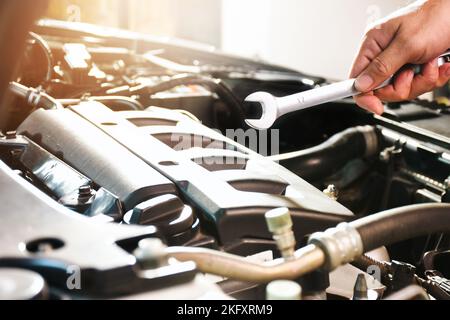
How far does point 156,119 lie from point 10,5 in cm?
56

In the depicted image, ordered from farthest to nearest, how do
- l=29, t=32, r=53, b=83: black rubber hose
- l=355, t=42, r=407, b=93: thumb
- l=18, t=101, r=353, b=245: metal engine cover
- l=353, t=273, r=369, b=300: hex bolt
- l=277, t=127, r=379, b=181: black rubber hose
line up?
l=29, t=32, r=53, b=83: black rubber hose → l=277, t=127, r=379, b=181: black rubber hose → l=355, t=42, r=407, b=93: thumb → l=18, t=101, r=353, b=245: metal engine cover → l=353, t=273, r=369, b=300: hex bolt

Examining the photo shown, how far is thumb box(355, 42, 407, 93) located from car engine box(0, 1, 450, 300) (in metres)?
0.23

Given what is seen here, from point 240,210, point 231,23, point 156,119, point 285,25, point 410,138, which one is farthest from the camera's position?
point 231,23

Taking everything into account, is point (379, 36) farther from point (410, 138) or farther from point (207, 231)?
point (207, 231)

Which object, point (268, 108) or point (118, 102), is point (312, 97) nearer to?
point (268, 108)

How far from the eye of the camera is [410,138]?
135 cm

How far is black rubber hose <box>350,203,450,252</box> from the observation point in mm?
677

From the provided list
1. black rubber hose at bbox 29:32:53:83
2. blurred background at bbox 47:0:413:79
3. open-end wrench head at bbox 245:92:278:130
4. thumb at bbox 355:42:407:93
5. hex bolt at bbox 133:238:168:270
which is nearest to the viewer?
hex bolt at bbox 133:238:168:270

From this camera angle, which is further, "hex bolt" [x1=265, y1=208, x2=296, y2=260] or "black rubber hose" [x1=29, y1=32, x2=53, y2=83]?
"black rubber hose" [x1=29, y1=32, x2=53, y2=83]

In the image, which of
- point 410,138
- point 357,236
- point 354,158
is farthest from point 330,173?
point 357,236

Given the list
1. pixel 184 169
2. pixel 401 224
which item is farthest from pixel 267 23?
pixel 401 224

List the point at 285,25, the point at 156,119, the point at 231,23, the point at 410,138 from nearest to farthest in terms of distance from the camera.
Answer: the point at 156,119
the point at 410,138
the point at 285,25
the point at 231,23

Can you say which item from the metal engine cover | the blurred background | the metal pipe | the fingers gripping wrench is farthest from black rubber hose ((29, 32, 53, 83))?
the blurred background

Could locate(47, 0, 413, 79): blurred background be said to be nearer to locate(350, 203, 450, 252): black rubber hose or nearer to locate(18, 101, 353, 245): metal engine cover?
locate(18, 101, 353, 245): metal engine cover
